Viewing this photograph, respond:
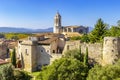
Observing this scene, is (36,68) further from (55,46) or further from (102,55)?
(102,55)

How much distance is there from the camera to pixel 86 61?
148ft

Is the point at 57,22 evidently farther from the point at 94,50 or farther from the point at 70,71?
the point at 70,71

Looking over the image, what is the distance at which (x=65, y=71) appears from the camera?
35.0 meters

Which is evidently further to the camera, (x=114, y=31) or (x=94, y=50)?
(x=114, y=31)

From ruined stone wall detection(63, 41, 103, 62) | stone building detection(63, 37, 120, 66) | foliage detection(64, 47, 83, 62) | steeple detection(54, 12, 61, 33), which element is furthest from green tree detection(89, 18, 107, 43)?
steeple detection(54, 12, 61, 33)

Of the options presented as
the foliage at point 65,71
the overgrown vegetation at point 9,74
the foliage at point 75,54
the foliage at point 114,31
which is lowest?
the overgrown vegetation at point 9,74

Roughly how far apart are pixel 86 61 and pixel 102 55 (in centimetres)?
301

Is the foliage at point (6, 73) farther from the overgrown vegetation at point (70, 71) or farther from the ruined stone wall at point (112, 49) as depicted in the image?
the ruined stone wall at point (112, 49)

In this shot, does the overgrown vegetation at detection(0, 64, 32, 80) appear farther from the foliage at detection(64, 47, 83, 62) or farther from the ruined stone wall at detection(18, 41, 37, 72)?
the ruined stone wall at detection(18, 41, 37, 72)

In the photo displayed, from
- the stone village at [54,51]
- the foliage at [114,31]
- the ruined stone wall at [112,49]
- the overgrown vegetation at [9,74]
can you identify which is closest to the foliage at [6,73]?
the overgrown vegetation at [9,74]

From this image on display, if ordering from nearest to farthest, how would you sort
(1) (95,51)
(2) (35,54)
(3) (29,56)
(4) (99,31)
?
(1) (95,51) < (3) (29,56) < (2) (35,54) < (4) (99,31)

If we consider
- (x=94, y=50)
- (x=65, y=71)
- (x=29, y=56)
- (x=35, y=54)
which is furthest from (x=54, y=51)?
(x=65, y=71)

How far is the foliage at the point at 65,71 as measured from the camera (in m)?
34.4

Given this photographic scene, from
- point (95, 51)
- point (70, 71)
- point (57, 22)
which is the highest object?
point (57, 22)
